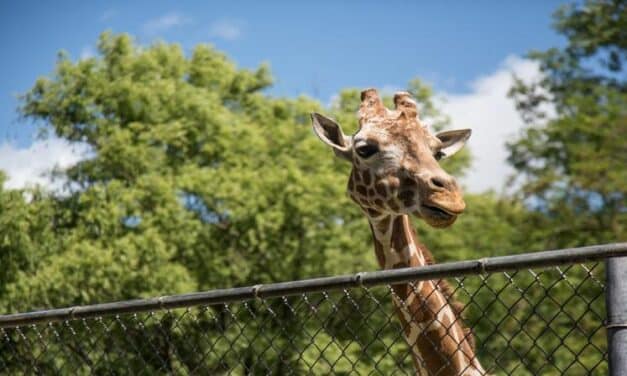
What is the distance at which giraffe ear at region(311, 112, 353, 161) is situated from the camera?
587 centimetres

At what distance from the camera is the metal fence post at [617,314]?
317 cm

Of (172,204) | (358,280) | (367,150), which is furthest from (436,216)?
(172,204)

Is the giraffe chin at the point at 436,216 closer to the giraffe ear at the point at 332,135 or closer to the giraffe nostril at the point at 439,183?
the giraffe nostril at the point at 439,183

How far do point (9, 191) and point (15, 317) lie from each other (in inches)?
626

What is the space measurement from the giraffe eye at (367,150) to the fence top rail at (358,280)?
1.75m

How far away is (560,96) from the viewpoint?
30250 mm

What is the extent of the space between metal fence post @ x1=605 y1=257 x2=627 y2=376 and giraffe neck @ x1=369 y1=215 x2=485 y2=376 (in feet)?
4.77

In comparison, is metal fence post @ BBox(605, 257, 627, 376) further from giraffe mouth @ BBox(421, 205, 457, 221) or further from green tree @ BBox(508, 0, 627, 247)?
green tree @ BBox(508, 0, 627, 247)

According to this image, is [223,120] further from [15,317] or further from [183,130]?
[15,317]

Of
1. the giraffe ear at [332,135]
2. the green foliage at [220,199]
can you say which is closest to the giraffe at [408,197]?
the giraffe ear at [332,135]

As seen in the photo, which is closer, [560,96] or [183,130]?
[183,130]

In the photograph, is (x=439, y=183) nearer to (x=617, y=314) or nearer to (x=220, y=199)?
(x=617, y=314)

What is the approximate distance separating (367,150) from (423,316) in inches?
37.9

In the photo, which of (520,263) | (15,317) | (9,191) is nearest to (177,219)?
(9,191)
